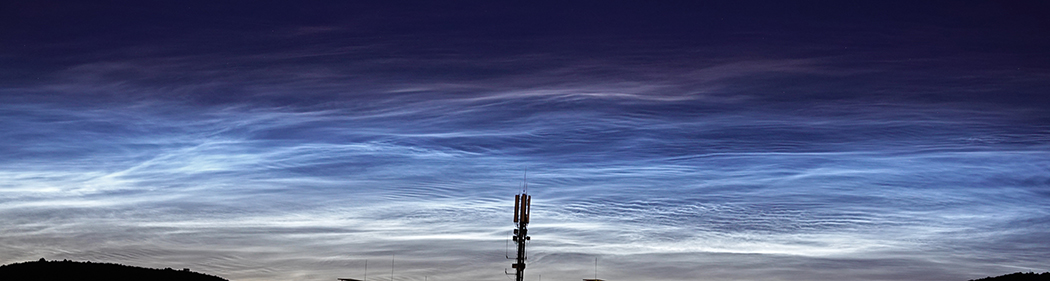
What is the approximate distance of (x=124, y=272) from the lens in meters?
124

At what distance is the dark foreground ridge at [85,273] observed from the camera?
11919 cm

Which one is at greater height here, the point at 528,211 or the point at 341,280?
the point at 528,211

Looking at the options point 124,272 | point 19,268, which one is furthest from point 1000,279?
point 19,268

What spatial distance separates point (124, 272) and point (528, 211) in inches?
1759

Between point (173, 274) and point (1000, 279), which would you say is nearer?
point (1000, 279)

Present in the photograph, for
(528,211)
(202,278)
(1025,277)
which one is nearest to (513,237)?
(528,211)

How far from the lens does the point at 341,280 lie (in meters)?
114

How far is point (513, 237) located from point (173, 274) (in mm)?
37932

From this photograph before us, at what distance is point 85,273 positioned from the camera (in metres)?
123

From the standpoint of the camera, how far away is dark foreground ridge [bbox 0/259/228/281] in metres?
119

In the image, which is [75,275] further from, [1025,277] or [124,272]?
[1025,277]

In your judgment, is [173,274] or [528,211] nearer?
[528,211]

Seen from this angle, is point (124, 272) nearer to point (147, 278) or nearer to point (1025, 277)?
point (147, 278)

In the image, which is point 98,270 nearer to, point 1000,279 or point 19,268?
point 19,268
